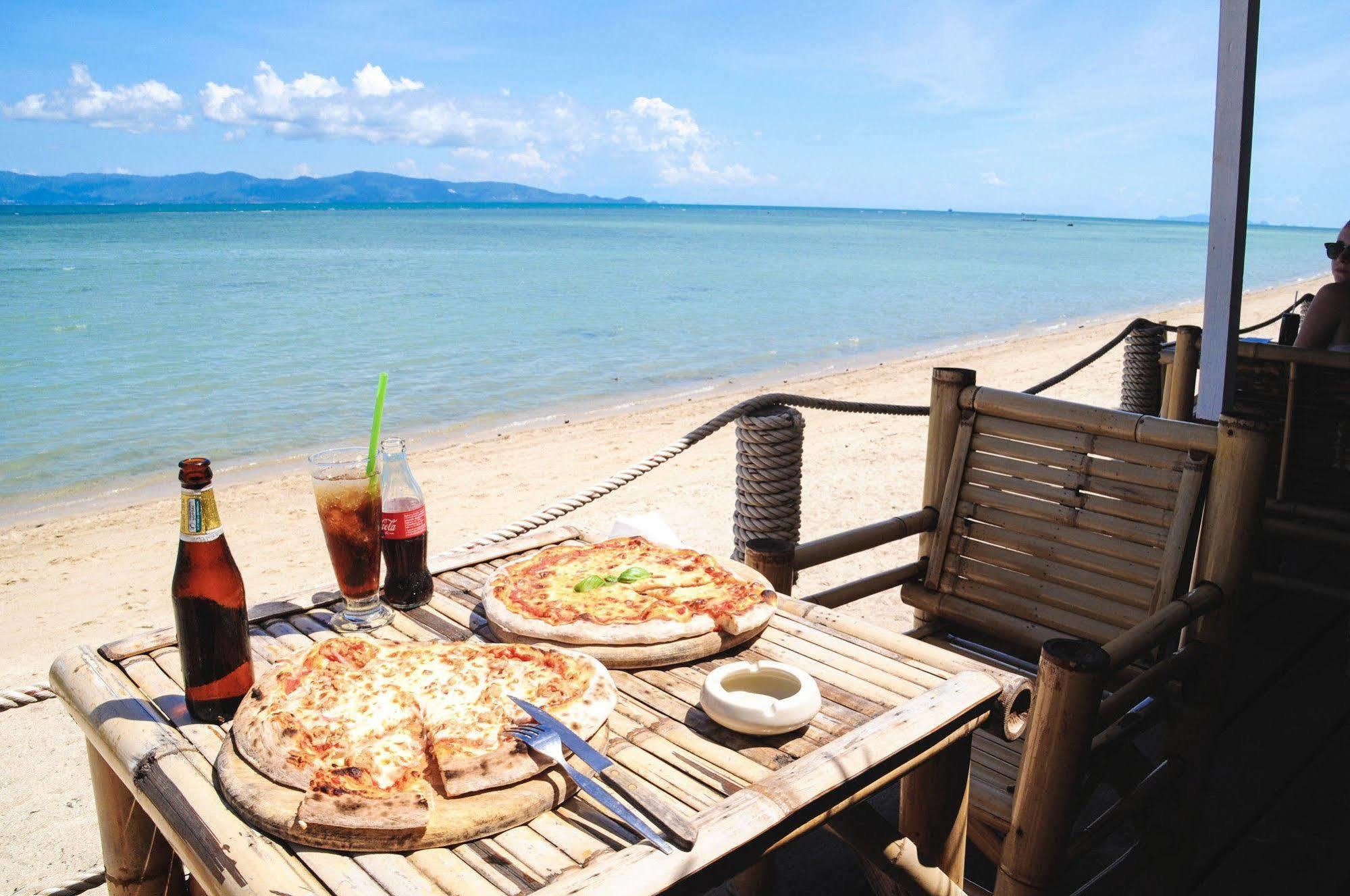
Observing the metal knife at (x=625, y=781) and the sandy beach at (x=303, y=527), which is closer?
the metal knife at (x=625, y=781)

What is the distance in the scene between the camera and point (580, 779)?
125cm

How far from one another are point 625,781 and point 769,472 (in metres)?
1.92

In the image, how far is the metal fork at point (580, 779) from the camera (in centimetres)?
116

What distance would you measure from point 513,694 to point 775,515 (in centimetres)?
180

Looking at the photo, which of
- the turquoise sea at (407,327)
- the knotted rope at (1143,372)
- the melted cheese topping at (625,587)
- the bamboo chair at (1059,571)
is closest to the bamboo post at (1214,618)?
the bamboo chair at (1059,571)

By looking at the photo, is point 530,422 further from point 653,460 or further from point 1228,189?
point 1228,189

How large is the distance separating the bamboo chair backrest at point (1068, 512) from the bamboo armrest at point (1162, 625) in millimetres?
233

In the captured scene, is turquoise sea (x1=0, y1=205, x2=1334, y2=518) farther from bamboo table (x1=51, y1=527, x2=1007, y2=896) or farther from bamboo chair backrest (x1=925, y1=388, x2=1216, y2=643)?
bamboo chair backrest (x1=925, y1=388, x2=1216, y2=643)

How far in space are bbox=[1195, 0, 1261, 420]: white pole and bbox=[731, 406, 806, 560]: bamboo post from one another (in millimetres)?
1332

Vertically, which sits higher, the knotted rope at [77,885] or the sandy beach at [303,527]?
the knotted rope at [77,885]

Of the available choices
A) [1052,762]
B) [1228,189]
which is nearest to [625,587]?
[1052,762]

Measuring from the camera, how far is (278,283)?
2983cm

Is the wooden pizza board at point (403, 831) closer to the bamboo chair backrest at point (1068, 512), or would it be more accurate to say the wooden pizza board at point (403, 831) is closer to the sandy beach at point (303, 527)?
the bamboo chair backrest at point (1068, 512)

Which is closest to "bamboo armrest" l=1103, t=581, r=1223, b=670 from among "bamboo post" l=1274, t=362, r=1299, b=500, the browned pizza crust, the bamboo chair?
the bamboo chair
